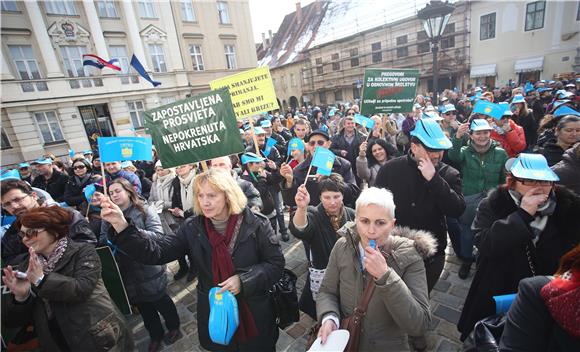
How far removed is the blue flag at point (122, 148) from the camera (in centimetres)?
303

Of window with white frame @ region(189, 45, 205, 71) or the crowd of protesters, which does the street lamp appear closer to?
the crowd of protesters

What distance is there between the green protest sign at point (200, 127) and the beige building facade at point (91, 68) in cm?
2000

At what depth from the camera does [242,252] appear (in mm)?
2248

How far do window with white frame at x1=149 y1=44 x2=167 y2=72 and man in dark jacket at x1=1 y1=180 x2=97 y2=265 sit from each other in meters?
23.3

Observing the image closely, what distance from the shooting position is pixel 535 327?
1.33 metres

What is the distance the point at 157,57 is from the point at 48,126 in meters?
9.33

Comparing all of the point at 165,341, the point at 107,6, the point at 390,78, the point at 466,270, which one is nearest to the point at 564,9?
the point at 390,78

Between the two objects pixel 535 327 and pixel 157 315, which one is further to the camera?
pixel 157 315

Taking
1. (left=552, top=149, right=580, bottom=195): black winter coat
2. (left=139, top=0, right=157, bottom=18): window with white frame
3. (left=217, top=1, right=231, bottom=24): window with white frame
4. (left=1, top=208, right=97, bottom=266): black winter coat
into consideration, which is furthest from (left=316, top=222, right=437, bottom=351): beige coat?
(left=217, top=1, right=231, bottom=24): window with white frame

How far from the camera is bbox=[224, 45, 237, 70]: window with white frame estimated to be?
89.1 ft

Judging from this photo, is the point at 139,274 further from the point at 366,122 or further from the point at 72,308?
Answer: the point at 366,122

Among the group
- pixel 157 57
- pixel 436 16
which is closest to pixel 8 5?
pixel 157 57

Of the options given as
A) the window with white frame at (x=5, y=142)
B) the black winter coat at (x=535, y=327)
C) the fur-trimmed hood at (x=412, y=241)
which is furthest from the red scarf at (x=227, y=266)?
the window with white frame at (x=5, y=142)

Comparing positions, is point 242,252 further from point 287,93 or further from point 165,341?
point 287,93
